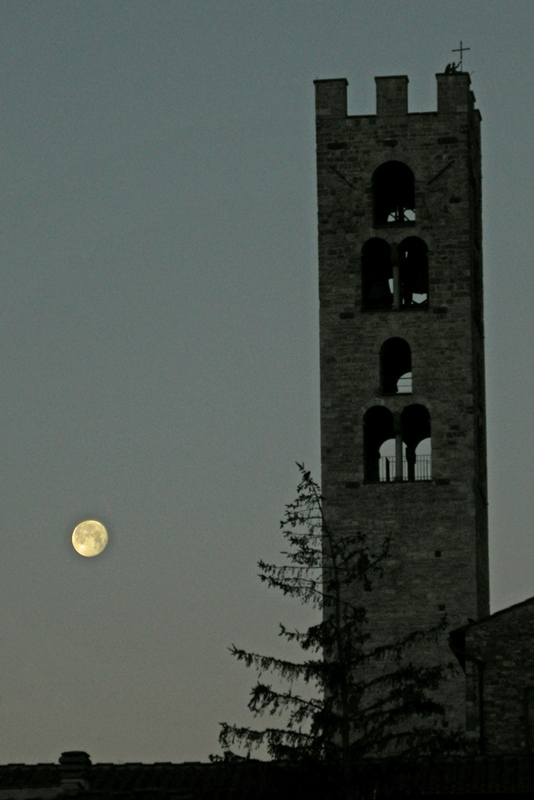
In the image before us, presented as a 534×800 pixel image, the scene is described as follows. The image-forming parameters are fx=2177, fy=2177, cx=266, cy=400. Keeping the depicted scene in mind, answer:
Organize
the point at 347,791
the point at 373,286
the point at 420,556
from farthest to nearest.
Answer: the point at 373,286
the point at 420,556
the point at 347,791

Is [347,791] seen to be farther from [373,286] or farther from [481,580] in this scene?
[373,286]

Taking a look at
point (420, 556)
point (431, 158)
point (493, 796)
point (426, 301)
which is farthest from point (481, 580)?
point (493, 796)

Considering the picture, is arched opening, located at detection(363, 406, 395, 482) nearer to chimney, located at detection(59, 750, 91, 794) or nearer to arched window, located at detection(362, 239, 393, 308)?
arched window, located at detection(362, 239, 393, 308)

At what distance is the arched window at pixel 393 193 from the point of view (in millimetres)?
53469

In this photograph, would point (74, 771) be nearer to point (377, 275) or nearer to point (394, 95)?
point (377, 275)

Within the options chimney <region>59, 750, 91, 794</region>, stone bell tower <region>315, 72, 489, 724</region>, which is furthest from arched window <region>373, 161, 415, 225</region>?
chimney <region>59, 750, 91, 794</region>

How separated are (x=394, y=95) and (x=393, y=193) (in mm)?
2637

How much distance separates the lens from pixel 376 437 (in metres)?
53.2

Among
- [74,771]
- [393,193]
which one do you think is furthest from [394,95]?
[74,771]

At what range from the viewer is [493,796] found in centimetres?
3469

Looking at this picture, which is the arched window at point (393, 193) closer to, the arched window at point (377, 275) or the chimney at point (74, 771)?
the arched window at point (377, 275)

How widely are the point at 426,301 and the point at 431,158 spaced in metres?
3.49

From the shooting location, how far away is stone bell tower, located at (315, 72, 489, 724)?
50594mm

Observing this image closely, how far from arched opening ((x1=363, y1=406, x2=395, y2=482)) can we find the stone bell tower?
0.13ft
